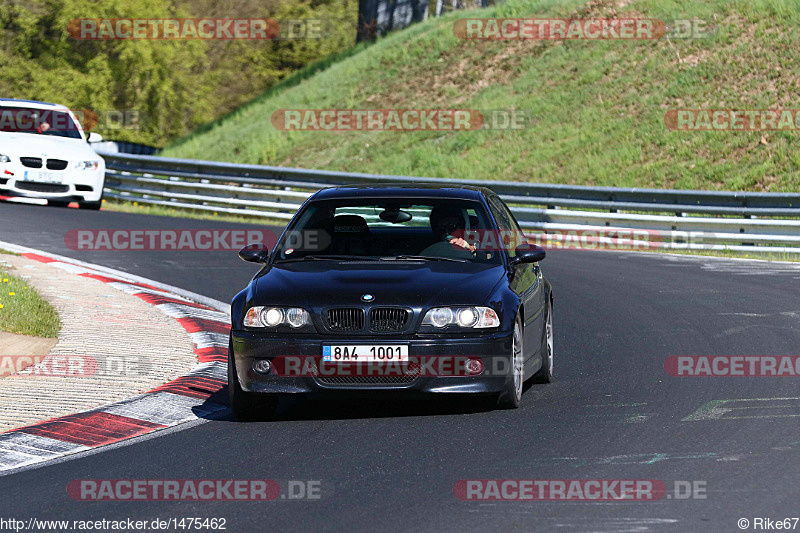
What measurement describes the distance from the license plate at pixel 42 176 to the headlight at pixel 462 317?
615 inches

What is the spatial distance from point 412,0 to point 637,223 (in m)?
25.3

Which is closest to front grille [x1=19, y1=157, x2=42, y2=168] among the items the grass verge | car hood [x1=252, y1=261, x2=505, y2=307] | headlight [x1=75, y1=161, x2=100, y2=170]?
headlight [x1=75, y1=161, x2=100, y2=170]

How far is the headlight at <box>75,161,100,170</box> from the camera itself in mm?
22172

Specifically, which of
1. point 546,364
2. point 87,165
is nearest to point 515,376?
point 546,364

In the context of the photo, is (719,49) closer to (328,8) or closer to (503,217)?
(503,217)

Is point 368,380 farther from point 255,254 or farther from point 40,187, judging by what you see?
point 40,187

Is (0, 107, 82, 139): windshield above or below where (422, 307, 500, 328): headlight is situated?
below

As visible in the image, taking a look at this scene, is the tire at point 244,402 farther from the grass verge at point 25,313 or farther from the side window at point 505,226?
the grass verge at point 25,313

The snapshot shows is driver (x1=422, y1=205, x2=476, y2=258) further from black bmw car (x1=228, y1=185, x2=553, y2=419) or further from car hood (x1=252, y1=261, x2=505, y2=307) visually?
car hood (x1=252, y1=261, x2=505, y2=307)

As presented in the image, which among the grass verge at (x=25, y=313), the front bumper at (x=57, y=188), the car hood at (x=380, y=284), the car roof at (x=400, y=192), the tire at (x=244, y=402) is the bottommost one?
the front bumper at (x=57, y=188)

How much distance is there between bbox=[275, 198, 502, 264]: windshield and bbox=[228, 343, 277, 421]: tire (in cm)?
107

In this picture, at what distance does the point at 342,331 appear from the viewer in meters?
7.91

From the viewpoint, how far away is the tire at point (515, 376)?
319 inches

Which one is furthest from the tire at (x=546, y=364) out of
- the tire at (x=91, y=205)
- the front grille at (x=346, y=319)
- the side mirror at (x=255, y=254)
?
the tire at (x=91, y=205)
